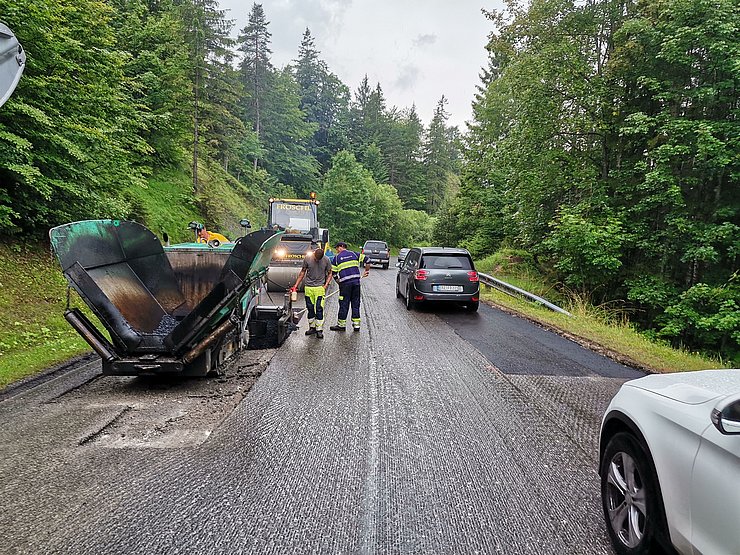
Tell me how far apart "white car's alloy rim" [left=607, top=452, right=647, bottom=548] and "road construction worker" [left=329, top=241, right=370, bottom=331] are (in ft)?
22.9

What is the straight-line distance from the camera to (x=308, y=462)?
386 cm

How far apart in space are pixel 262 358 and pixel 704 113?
46.1 ft

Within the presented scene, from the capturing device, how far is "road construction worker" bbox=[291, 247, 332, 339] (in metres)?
9.12

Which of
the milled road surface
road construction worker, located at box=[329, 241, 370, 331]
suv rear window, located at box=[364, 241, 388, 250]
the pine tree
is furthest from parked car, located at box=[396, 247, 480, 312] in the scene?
the pine tree

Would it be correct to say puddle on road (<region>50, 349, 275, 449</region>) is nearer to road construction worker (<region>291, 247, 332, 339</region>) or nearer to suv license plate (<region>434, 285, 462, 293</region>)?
road construction worker (<region>291, 247, 332, 339</region>)

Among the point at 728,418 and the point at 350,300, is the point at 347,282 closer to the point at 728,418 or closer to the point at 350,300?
the point at 350,300

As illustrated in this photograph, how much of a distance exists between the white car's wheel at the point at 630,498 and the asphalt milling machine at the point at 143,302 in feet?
13.8

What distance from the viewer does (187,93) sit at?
74.5 feet

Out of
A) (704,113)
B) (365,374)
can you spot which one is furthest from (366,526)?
(704,113)

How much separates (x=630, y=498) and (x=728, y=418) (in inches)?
35.8

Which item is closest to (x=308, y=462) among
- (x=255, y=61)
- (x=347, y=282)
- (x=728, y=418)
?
(x=728, y=418)

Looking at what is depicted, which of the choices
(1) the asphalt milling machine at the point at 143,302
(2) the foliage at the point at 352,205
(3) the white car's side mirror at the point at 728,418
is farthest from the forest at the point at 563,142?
(2) the foliage at the point at 352,205

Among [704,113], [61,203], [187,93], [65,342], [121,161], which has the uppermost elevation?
[187,93]

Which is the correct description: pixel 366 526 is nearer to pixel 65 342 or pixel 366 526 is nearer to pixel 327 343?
pixel 327 343
